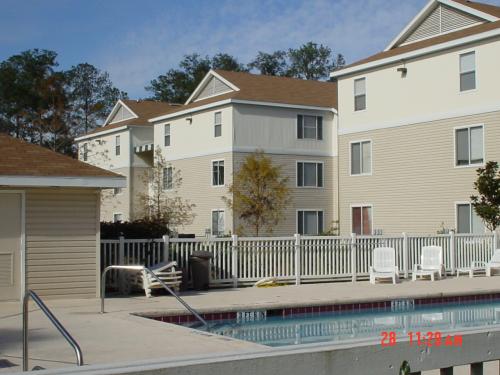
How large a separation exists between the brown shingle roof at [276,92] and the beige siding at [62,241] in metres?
20.7

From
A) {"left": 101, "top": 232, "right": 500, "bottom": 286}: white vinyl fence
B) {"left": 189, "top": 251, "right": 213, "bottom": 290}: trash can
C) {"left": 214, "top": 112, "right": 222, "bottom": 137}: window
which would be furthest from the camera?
{"left": 214, "top": 112, "right": 222, "bottom": 137}: window

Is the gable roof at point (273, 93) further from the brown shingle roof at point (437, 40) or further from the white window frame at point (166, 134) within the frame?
the brown shingle roof at point (437, 40)

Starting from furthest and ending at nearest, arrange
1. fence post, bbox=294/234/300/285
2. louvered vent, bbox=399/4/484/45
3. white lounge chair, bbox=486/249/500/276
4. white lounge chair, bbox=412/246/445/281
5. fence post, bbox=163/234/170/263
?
louvered vent, bbox=399/4/484/45 < white lounge chair, bbox=486/249/500/276 < white lounge chair, bbox=412/246/445/281 < fence post, bbox=294/234/300/285 < fence post, bbox=163/234/170/263

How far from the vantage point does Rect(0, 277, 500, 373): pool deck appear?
853 centimetres

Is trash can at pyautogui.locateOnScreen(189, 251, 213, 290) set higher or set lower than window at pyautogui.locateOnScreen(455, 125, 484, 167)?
lower

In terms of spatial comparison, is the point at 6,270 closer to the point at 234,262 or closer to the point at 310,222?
the point at 234,262

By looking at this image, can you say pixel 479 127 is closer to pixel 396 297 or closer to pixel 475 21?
pixel 475 21

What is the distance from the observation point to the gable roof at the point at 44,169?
14.1 metres

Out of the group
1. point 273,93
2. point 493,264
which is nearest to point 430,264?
point 493,264

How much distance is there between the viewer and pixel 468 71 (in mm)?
26875

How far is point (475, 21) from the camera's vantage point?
92.8 ft

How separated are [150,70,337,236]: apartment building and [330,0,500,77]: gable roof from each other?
464 centimetres

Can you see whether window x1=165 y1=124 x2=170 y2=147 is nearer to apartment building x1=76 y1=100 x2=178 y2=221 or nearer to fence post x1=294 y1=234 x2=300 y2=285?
apartment building x1=76 y1=100 x2=178 y2=221

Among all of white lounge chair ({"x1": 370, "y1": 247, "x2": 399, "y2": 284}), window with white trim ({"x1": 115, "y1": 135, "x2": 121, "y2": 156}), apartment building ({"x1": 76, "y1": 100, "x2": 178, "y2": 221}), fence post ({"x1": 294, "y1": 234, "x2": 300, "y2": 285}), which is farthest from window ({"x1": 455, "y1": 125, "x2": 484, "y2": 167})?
window with white trim ({"x1": 115, "y1": 135, "x2": 121, "y2": 156})
